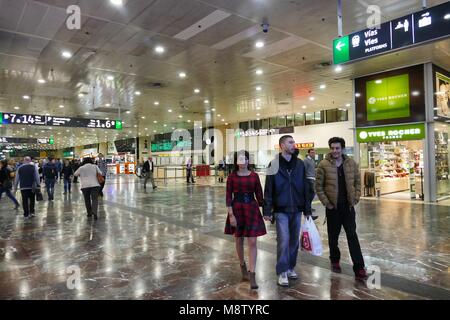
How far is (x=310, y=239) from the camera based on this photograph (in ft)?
11.0

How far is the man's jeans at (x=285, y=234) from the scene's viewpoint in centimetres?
326

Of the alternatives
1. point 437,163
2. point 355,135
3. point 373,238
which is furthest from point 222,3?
point 437,163

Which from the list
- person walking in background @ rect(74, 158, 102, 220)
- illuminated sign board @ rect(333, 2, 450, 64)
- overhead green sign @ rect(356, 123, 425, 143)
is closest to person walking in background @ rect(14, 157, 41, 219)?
person walking in background @ rect(74, 158, 102, 220)

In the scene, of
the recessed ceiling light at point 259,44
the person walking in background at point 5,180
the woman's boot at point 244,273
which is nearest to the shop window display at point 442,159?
the recessed ceiling light at point 259,44

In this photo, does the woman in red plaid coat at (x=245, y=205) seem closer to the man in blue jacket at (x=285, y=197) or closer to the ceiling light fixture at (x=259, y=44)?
the man in blue jacket at (x=285, y=197)

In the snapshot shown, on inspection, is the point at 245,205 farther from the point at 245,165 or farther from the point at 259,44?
the point at 259,44

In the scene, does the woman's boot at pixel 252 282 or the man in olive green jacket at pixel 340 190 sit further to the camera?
the man in olive green jacket at pixel 340 190

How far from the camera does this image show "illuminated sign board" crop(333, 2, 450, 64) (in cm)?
421

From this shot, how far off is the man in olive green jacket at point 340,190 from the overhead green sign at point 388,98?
7.97 metres

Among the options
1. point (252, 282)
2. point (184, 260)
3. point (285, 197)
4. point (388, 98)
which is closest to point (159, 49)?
point (184, 260)

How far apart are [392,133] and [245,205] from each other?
884cm

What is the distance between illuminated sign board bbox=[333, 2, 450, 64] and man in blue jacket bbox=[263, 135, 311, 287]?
279cm

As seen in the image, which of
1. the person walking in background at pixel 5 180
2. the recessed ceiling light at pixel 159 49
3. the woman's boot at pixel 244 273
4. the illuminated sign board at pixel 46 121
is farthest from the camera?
the illuminated sign board at pixel 46 121

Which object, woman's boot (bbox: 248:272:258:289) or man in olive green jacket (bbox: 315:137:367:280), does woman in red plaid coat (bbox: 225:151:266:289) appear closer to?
woman's boot (bbox: 248:272:258:289)
